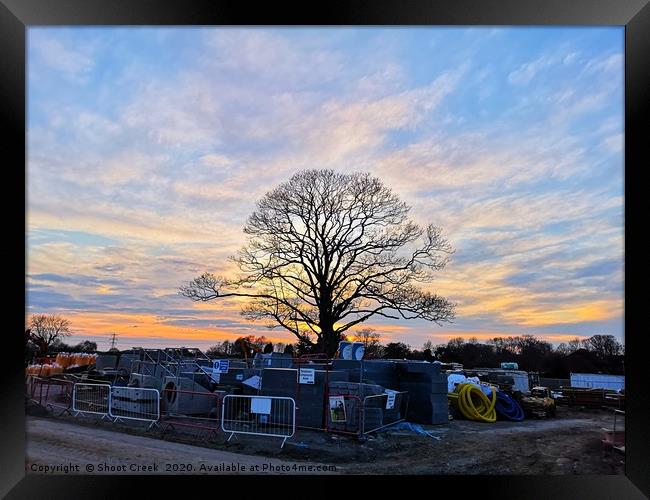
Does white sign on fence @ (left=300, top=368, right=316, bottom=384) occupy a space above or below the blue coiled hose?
above

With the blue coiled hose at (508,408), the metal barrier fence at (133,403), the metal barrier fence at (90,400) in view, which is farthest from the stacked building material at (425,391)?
the metal barrier fence at (90,400)

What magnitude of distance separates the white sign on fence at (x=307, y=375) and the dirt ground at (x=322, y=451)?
1273mm

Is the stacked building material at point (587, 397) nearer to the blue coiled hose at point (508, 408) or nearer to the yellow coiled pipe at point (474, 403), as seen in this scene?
the blue coiled hose at point (508, 408)

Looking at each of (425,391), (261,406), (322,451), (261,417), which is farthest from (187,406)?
(425,391)

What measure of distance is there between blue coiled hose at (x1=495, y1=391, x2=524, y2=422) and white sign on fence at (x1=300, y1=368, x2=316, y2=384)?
8209 mm

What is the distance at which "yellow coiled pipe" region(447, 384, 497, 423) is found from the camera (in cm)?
1744

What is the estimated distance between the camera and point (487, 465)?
37.1ft

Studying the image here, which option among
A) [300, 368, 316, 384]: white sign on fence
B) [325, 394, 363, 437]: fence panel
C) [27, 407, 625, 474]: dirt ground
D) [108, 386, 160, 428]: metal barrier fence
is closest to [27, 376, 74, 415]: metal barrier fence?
[27, 407, 625, 474]: dirt ground

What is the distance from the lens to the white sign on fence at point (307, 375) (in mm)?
13539

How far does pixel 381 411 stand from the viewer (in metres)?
13.8

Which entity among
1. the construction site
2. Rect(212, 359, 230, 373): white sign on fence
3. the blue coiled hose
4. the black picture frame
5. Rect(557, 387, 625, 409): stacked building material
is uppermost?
the black picture frame

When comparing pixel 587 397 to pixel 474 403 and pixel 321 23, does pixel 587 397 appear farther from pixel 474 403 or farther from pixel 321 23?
pixel 321 23

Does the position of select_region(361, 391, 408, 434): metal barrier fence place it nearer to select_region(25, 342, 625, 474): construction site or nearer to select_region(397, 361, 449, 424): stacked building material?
select_region(25, 342, 625, 474): construction site
